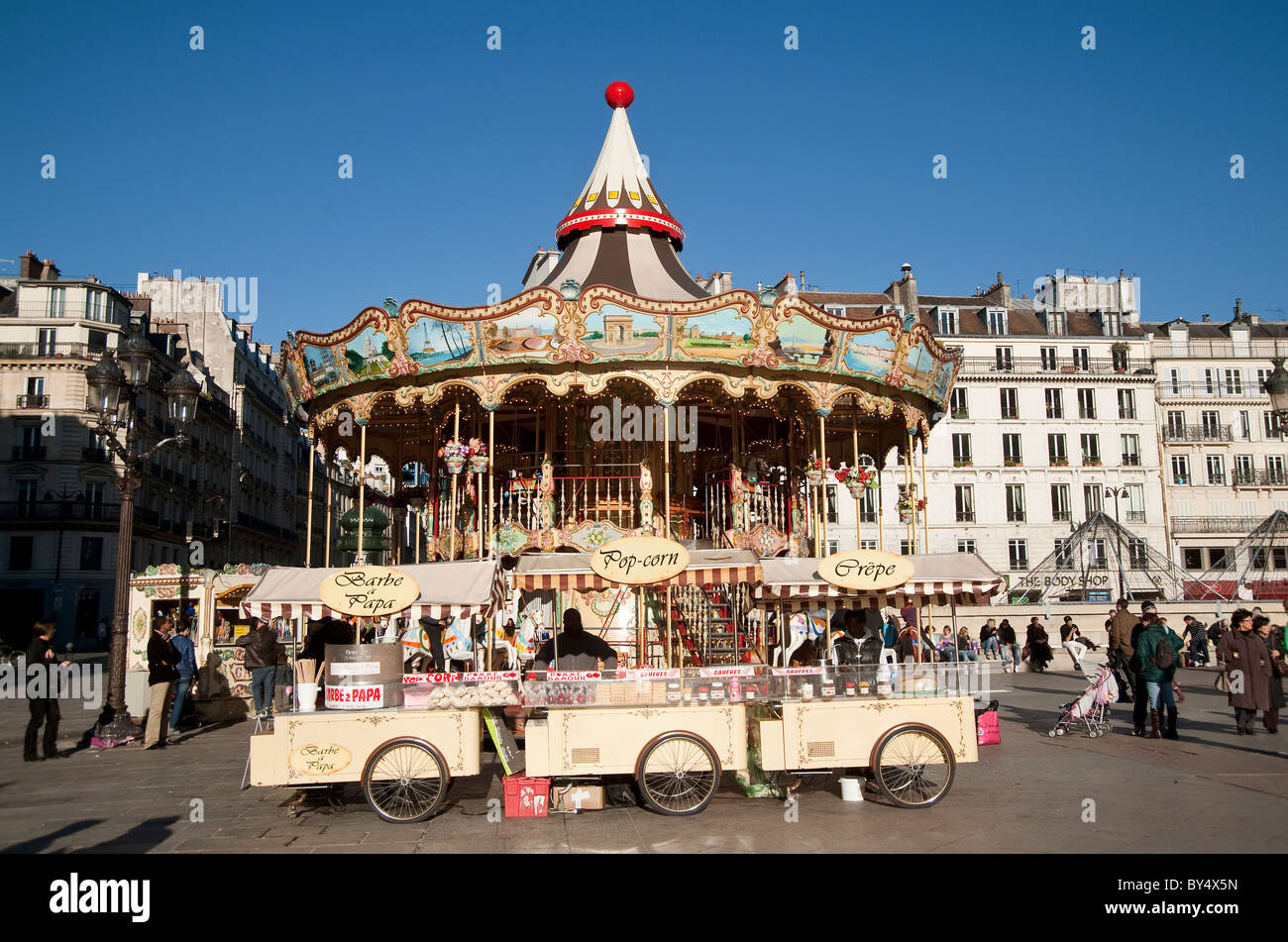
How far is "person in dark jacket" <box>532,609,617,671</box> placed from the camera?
9.73 m

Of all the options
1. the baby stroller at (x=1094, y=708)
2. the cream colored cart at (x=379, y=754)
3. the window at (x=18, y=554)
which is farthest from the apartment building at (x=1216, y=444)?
the window at (x=18, y=554)

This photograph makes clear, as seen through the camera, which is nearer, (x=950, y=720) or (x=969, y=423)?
(x=950, y=720)

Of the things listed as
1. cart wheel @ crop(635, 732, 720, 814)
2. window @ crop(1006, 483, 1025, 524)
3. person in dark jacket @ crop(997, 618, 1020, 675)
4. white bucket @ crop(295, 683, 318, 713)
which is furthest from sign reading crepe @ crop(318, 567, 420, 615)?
window @ crop(1006, 483, 1025, 524)

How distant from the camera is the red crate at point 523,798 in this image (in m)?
8.71

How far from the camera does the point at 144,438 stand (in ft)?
149

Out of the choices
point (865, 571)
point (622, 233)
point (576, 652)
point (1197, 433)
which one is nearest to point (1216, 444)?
point (1197, 433)

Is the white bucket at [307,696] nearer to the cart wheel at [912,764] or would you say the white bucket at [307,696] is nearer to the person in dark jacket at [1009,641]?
the cart wheel at [912,764]

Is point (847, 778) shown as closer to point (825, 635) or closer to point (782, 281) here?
point (825, 635)
